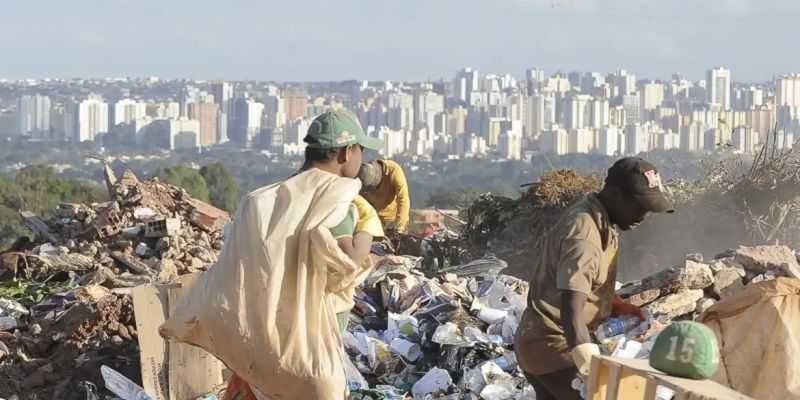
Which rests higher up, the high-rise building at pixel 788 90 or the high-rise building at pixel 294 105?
the high-rise building at pixel 788 90

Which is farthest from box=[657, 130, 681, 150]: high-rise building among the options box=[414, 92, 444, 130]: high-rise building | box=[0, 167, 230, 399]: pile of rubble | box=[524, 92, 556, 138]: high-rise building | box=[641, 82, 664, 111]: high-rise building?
box=[0, 167, 230, 399]: pile of rubble

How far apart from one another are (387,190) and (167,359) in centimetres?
291

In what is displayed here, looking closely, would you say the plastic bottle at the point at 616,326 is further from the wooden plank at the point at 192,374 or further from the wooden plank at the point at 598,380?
the wooden plank at the point at 192,374

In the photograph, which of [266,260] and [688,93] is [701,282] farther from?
[688,93]

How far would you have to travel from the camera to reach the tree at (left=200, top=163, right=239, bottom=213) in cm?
3731

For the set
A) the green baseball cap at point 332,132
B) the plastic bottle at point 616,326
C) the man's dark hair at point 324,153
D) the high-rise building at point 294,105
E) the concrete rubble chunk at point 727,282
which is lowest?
the high-rise building at point 294,105

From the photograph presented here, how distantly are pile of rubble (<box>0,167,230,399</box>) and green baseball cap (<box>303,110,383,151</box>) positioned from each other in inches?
136

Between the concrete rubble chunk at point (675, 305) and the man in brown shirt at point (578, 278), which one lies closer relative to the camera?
the man in brown shirt at point (578, 278)

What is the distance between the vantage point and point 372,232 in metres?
4.18

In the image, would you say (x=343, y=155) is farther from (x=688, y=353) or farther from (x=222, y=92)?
(x=222, y=92)

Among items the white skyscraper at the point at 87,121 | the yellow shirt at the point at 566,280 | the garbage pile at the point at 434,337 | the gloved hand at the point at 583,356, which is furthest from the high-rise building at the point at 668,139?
the white skyscraper at the point at 87,121

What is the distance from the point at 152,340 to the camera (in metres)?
7.00

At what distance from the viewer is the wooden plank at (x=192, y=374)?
268 inches

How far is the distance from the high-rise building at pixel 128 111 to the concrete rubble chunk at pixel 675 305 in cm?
10495
